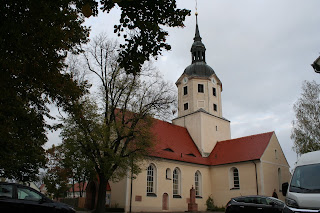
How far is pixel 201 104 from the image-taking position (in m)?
35.0

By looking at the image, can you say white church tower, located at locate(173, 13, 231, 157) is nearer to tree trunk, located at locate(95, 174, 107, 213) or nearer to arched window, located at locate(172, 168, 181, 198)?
arched window, located at locate(172, 168, 181, 198)

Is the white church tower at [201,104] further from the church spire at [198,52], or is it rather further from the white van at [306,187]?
the white van at [306,187]

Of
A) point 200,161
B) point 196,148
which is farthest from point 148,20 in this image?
point 196,148

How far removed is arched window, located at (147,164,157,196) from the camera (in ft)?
83.6

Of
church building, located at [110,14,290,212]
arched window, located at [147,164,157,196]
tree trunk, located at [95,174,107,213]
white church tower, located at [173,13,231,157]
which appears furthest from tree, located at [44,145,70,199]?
white church tower, located at [173,13,231,157]

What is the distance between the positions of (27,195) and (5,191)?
66cm

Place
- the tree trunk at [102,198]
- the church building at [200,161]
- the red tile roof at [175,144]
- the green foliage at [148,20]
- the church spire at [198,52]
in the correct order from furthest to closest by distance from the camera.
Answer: the church spire at [198,52] < the red tile roof at [175,144] < the church building at [200,161] < the tree trunk at [102,198] < the green foliage at [148,20]

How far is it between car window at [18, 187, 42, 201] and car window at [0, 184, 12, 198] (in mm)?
294

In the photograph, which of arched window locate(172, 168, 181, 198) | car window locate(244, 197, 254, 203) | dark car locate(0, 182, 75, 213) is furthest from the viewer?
arched window locate(172, 168, 181, 198)

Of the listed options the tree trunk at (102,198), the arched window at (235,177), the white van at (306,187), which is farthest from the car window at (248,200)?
the arched window at (235,177)

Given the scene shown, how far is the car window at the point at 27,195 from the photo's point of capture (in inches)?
330

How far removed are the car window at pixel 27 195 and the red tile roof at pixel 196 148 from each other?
60.3 ft

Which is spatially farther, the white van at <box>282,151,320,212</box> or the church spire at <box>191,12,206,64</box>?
the church spire at <box>191,12,206,64</box>

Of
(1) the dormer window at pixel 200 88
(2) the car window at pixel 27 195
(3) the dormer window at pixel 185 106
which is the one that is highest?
(1) the dormer window at pixel 200 88
